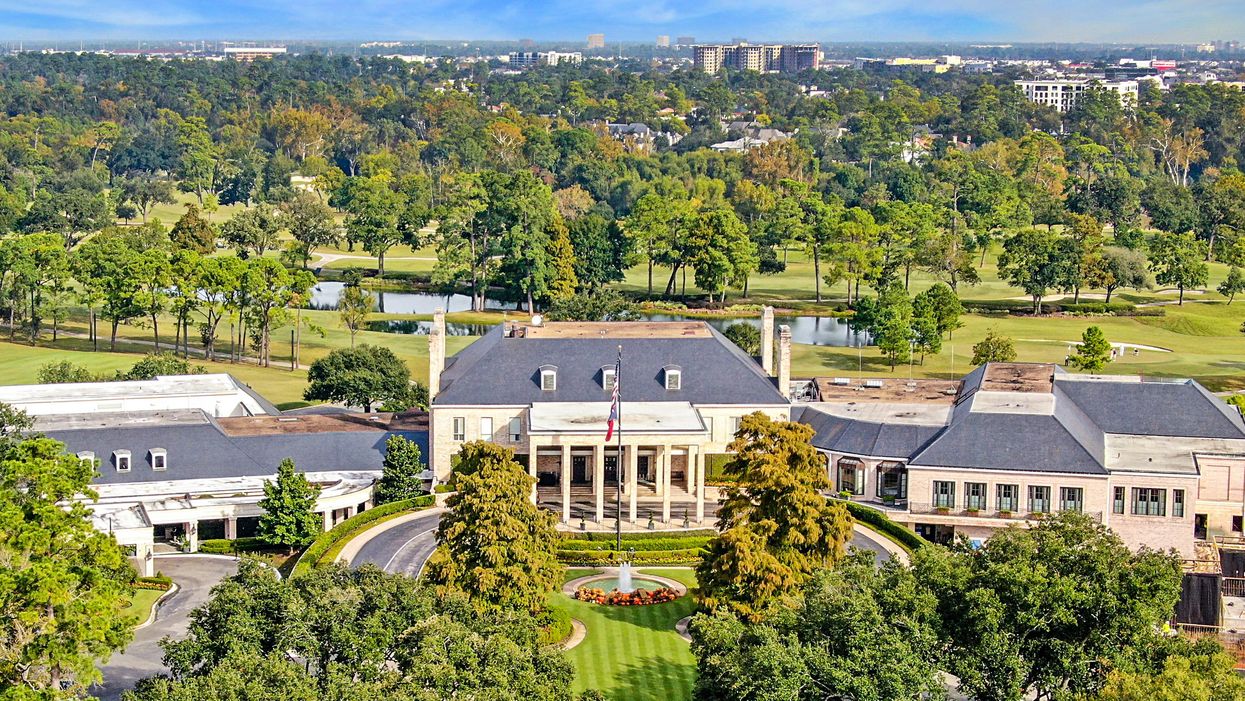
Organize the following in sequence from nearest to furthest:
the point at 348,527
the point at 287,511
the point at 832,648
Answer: the point at 832,648
the point at 287,511
the point at 348,527

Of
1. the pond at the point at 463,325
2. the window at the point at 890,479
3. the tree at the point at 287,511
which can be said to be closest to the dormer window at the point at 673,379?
the window at the point at 890,479

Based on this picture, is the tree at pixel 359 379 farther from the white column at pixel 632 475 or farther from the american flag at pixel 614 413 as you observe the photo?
the american flag at pixel 614 413

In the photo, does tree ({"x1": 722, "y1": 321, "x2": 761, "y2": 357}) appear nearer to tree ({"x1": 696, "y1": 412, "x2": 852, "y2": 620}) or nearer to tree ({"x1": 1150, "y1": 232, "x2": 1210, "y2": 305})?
tree ({"x1": 696, "y1": 412, "x2": 852, "y2": 620})

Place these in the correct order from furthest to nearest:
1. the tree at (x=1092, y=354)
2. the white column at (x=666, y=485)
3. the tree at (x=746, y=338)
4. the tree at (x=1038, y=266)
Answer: the tree at (x=1038, y=266) < the tree at (x=1092, y=354) < the tree at (x=746, y=338) < the white column at (x=666, y=485)

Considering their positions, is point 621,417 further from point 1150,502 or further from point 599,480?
point 1150,502

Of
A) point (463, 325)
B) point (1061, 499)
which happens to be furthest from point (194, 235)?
point (1061, 499)

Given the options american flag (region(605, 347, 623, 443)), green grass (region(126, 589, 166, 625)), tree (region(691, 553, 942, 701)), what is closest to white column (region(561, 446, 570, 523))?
american flag (region(605, 347, 623, 443))
